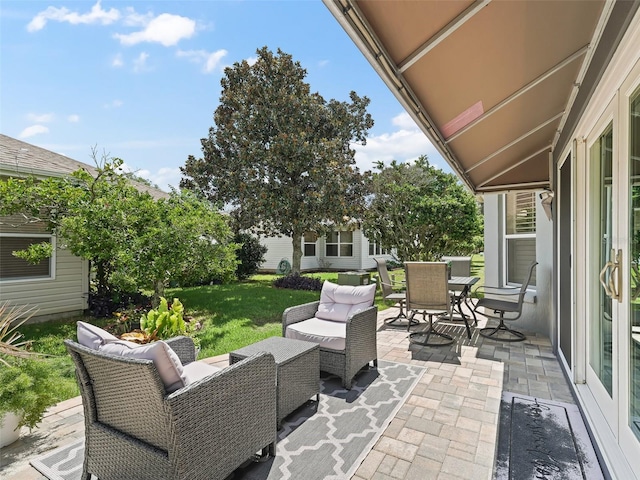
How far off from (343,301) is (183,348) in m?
2.24

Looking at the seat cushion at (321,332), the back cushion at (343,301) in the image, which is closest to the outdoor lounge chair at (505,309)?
the back cushion at (343,301)

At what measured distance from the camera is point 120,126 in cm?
884

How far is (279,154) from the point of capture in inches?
497

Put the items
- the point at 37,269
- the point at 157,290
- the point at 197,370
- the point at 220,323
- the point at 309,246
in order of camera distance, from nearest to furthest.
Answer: the point at 197,370, the point at 157,290, the point at 220,323, the point at 37,269, the point at 309,246

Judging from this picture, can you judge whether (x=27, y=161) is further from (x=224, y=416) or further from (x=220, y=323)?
(x=224, y=416)

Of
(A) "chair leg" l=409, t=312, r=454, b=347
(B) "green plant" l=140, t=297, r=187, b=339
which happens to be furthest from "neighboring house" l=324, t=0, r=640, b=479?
(B) "green plant" l=140, t=297, r=187, b=339

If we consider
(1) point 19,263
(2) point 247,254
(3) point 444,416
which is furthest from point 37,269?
(2) point 247,254

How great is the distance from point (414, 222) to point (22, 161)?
11.3 m

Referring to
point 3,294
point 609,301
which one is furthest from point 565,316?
point 3,294

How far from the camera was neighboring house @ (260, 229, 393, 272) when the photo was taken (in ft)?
65.9

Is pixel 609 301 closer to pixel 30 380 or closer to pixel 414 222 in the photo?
pixel 30 380

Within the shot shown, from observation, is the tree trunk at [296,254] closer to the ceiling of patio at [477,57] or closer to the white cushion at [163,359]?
the ceiling of patio at [477,57]

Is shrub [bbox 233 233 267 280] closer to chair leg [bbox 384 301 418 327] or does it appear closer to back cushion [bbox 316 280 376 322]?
chair leg [bbox 384 301 418 327]

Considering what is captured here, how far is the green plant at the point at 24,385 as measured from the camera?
2.54m
